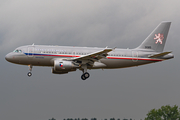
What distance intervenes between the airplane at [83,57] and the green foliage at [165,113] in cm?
4919

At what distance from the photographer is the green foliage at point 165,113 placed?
102m

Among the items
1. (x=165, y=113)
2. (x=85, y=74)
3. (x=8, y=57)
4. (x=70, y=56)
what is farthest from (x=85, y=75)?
(x=165, y=113)

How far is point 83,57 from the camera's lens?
50.0 m

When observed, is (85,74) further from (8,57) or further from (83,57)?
(8,57)

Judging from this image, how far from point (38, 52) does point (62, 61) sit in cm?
403

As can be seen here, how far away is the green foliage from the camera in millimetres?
102100

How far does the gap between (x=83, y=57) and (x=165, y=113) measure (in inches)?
2413

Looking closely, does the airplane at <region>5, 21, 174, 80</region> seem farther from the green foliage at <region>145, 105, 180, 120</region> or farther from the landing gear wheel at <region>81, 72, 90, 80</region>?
the green foliage at <region>145, 105, 180, 120</region>

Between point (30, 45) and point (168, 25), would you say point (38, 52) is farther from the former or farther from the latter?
point (168, 25)

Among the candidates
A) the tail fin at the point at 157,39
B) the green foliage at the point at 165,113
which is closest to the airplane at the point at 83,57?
the tail fin at the point at 157,39

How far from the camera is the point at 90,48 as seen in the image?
5381 centimetres

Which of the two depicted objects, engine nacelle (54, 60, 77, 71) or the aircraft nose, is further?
the aircraft nose

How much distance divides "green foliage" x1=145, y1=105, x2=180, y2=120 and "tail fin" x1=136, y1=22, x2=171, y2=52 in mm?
48747

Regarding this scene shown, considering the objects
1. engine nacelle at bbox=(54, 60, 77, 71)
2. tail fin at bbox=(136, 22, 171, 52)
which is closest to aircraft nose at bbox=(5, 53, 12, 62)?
engine nacelle at bbox=(54, 60, 77, 71)
